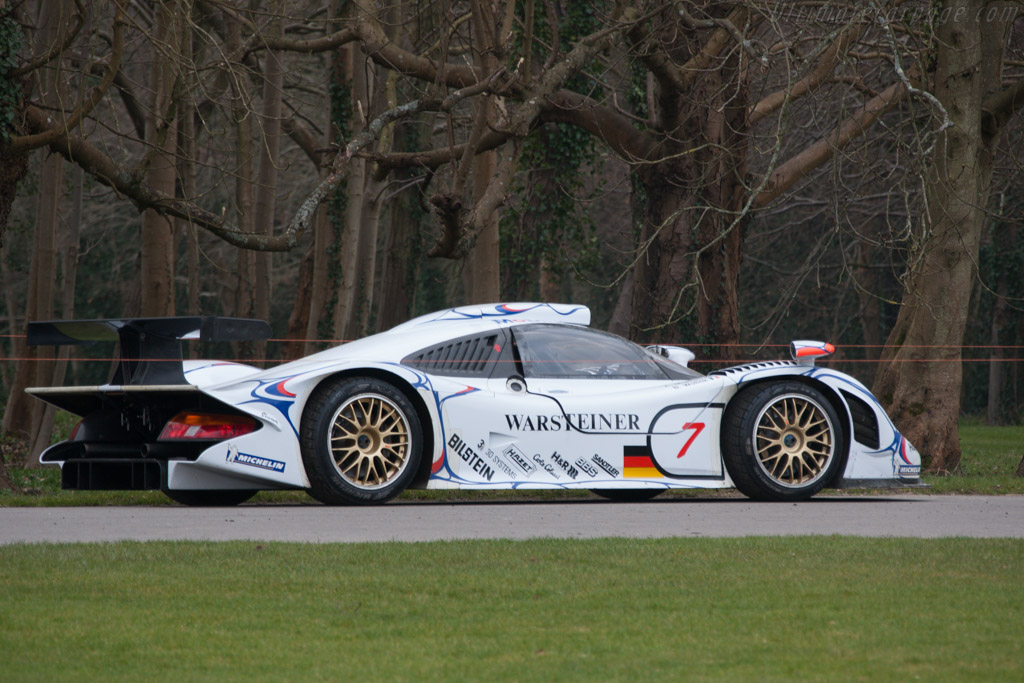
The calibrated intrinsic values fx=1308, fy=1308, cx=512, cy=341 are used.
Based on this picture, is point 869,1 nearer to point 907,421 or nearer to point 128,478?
point 907,421

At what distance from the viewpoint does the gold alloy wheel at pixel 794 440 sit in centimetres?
991

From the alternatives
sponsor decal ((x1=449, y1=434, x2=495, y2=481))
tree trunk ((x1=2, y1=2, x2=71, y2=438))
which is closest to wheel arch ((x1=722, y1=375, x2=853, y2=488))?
sponsor decal ((x1=449, y1=434, x2=495, y2=481))

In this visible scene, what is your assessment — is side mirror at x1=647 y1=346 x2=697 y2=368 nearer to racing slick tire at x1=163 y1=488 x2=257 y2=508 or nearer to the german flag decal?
the german flag decal

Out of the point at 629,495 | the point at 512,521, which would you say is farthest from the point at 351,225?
the point at 512,521

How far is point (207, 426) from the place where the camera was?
8.98 m

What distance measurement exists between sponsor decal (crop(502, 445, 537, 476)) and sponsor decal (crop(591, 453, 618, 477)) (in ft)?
1.54

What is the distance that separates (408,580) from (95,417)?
4533 mm

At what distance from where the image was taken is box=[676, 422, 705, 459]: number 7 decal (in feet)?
32.2

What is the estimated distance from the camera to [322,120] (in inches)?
1242

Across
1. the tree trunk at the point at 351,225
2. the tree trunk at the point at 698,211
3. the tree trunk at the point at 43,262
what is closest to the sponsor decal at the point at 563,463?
the tree trunk at the point at 698,211

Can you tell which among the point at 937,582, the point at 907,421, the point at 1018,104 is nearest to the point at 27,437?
the point at 907,421

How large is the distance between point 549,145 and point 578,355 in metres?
10.3

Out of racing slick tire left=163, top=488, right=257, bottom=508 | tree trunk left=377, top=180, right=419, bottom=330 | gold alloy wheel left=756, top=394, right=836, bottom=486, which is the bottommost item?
racing slick tire left=163, top=488, right=257, bottom=508

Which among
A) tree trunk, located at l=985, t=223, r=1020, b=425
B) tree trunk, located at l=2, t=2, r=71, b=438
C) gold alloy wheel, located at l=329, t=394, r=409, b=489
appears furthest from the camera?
tree trunk, located at l=985, t=223, r=1020, b=425
